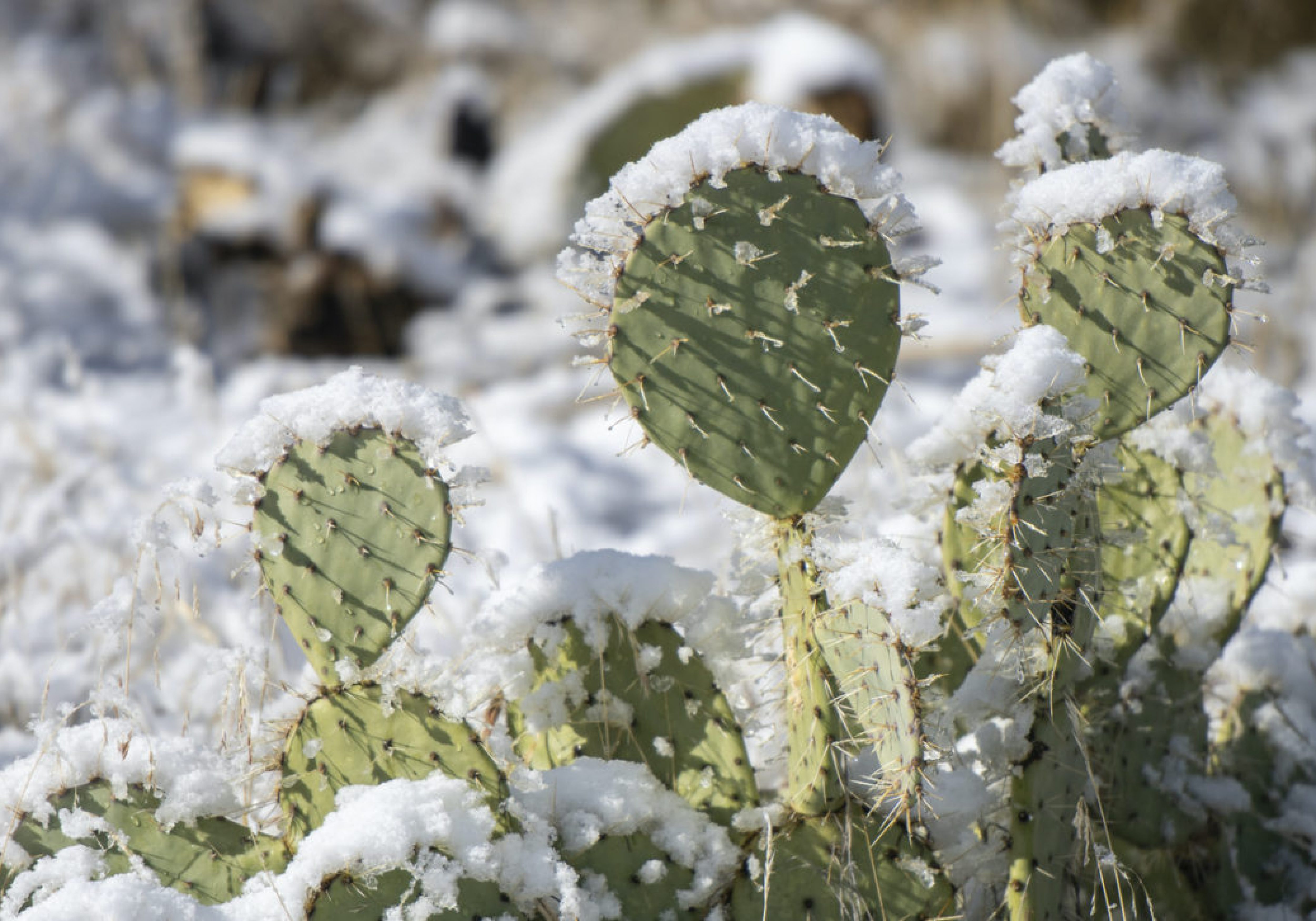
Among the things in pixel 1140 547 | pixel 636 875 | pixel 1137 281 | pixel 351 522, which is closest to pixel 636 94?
pixel 1140 547

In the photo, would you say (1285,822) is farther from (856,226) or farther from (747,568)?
(856,226)

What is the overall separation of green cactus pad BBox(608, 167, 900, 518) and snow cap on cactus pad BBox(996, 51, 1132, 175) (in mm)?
357

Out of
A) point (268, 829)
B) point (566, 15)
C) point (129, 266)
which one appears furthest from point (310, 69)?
point (268, 829)

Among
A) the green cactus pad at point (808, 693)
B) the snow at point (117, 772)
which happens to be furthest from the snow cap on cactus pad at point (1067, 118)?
the snow at point (117, 772)

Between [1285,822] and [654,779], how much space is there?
3.01 feet

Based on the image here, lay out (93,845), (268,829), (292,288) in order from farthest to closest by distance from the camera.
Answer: (292,288) < (268,829) < (93,845)

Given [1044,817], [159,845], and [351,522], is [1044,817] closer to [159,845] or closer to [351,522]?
[351,522]

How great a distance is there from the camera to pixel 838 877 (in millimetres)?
1230

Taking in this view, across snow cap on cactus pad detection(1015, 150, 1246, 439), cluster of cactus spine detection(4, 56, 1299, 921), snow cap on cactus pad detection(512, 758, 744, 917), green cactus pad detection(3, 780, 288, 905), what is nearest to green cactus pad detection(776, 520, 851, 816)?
cluster of cactus spine detection(4, 56, 1299, 921)

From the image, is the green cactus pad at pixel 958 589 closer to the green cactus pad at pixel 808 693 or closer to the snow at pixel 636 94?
the green cactus pad at pixel 808 693

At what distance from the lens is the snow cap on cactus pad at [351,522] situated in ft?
3.90

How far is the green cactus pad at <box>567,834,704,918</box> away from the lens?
4.02 ft

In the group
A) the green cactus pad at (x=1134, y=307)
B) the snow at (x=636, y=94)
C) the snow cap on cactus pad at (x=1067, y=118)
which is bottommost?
the green cactus pad at (x=1134, y=307)

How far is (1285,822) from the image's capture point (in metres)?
1.62
